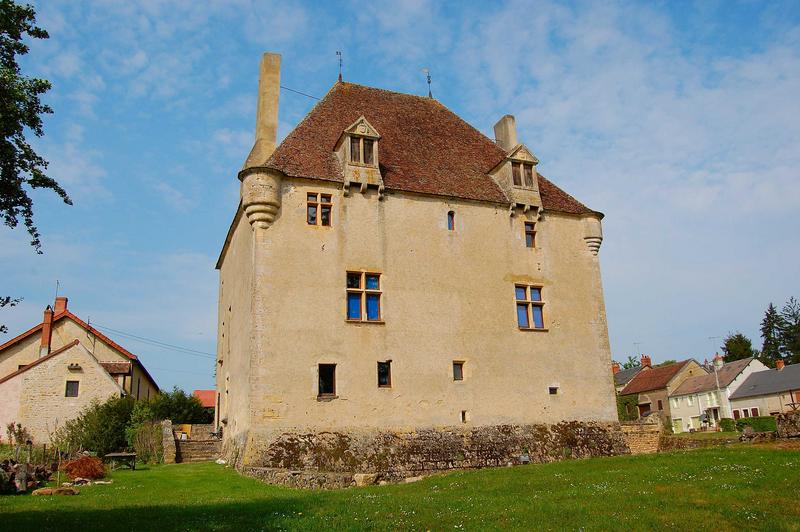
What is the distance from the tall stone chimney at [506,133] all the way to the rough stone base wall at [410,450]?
40.7 ft

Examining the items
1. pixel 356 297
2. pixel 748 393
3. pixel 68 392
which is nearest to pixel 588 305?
pixel 356 297

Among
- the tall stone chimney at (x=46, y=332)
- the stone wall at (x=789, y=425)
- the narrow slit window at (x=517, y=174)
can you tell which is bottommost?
the stone wall at (x=789, y=425)

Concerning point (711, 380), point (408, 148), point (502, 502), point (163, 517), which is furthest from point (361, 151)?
point (711, 380)

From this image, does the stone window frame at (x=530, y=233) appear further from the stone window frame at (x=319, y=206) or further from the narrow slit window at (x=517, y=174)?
the stone window frame at (x=319, y=206)

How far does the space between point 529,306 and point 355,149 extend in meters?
8.76

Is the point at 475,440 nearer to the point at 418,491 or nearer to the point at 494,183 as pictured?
the point at 418,491

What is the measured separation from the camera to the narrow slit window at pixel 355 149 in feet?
76.2

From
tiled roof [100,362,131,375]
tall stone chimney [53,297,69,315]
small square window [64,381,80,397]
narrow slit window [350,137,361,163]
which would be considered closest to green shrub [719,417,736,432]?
narrow slit window [350,137,361,163]

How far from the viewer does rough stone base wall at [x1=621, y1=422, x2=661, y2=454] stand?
83.5ft

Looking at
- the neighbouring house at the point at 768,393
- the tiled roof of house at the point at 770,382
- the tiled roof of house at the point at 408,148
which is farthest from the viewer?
the tiled roof of house at the point at 770,382

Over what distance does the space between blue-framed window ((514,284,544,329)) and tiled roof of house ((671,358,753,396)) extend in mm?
43105

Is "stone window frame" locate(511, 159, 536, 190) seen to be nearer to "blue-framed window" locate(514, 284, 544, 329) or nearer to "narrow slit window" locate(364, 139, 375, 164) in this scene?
"blue-framed window" locate(514, 284, 544, 329)

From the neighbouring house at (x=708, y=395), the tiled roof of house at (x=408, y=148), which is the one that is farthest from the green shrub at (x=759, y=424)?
the tiled roof of house at (x=408, y=148)

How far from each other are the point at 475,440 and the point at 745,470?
10148 millimetres
